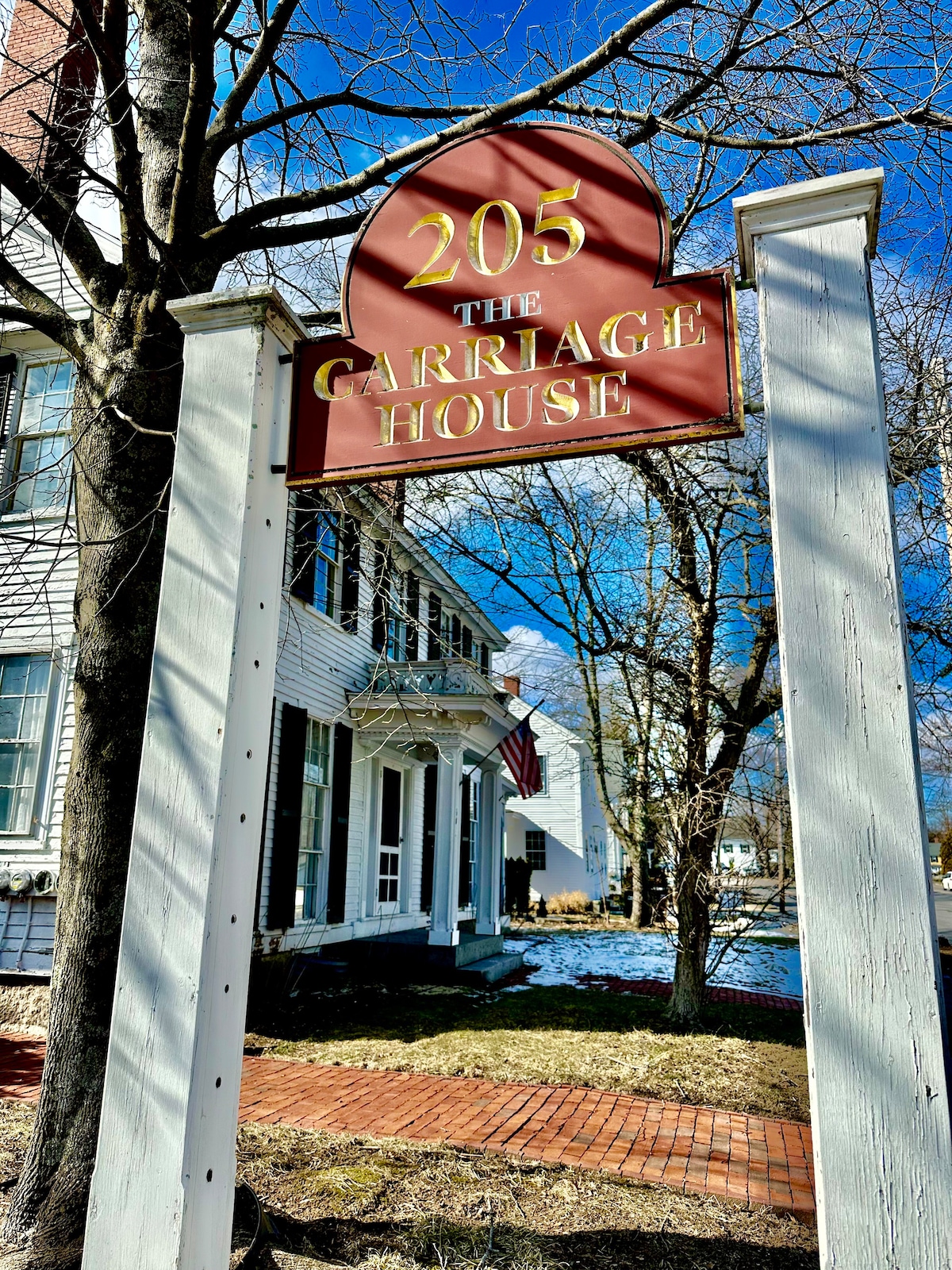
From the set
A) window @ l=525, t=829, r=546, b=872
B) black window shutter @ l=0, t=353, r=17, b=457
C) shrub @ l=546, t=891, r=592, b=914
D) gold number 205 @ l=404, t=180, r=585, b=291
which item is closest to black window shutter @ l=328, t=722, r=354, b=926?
black window shutter @ l=0, t=353, r=17, b=457

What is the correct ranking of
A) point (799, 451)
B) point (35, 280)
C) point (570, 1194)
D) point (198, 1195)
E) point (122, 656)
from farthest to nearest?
point (35, 280) < point (570, 1194) < point (122, 656) < point (198, 1195) < point (799, 451)

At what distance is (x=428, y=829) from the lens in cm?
1495

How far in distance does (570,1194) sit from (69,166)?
5.06m

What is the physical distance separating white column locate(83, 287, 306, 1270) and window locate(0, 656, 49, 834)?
6.99 m

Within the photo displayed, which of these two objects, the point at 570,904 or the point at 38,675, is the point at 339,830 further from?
the point at 570,904

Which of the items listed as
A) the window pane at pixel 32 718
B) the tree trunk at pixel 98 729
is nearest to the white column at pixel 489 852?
the window pane at pixel 32 718

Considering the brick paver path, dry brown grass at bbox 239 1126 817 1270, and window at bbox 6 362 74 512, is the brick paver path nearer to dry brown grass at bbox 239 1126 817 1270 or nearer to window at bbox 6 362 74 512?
dry brown grass at bbox 239 1126 817 1270

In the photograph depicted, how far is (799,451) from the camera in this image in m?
1.95

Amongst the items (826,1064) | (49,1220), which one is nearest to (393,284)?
(826,1064)

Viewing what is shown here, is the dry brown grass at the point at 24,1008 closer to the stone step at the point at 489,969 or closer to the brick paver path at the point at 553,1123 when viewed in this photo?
the brick paver path at the point at 553,1123

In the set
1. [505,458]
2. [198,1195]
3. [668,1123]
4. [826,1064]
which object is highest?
[505,458]

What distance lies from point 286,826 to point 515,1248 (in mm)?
6453

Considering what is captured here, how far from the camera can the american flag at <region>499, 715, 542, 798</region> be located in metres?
11.6

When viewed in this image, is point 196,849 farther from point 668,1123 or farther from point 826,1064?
point 668,1123
